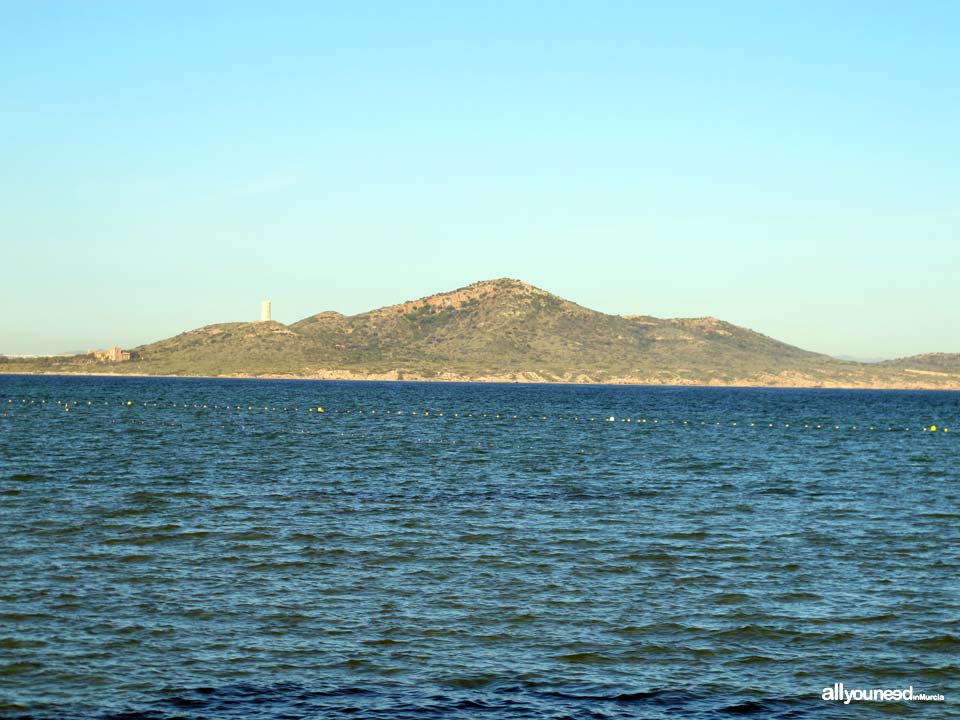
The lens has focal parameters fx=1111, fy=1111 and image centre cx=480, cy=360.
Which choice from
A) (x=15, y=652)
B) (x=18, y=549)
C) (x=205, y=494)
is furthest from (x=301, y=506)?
(x=15, y=652)

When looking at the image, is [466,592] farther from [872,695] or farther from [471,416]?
[471,416]

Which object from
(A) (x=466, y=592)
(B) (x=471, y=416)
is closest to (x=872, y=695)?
(A) (x=466, y=592)

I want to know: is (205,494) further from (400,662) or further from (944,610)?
(944,610)

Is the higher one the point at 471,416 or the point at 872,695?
the point at 471,416

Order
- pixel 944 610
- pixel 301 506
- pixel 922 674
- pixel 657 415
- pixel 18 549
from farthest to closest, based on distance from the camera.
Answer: pixel 657 415 < pixel 301 506 < pixel 18 549 < pixel 944 610 < pixel 922 674

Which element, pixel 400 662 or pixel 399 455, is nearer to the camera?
pixel 400 662

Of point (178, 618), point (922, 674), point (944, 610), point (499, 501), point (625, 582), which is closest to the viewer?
point (922, 674)

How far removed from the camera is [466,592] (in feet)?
107

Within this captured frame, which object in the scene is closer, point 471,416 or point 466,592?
point 466,592

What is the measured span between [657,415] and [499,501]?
127 m

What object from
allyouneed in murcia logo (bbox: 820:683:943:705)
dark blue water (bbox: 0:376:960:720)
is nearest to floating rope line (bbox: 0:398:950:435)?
dark blue water (bbox: 0:376:960:720)

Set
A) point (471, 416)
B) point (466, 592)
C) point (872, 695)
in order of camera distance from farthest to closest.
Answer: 1. point (471, 416)
2. point (466, 592)
3. point (872, 695)

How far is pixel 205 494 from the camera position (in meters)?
54.6

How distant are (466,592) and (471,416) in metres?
131
